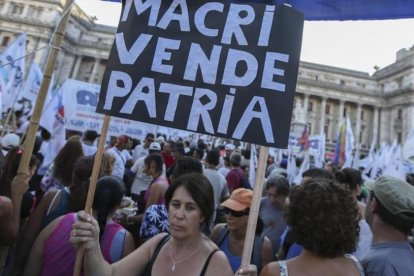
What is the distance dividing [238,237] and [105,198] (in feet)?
3.00

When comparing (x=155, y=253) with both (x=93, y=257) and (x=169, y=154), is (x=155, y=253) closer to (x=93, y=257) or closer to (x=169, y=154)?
(x=93, y=257)

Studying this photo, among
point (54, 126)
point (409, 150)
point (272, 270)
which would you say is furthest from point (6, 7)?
point (272, 270)

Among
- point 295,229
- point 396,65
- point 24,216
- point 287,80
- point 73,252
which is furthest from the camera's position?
point 396,65

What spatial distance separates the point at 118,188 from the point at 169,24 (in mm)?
1070

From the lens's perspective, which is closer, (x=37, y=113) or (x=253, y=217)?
(x=253, y=217)

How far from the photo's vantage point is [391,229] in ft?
5.65

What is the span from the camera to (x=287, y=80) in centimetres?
167

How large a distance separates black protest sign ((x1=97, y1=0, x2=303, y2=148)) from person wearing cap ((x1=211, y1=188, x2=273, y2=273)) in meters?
0.81

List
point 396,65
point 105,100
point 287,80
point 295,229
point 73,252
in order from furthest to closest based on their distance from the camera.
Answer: point 396,65 < point 73,252 < point 105,100 < point 287,80 < point 295,229

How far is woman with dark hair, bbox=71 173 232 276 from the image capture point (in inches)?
61.6

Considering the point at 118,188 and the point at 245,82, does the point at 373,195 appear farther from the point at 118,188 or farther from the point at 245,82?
the point at 118,188

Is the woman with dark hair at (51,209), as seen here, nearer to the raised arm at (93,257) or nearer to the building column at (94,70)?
the raised arm at (93,257)

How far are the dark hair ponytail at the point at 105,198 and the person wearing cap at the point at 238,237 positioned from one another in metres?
0.73

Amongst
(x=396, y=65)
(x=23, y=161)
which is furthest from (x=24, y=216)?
(x=396, y=65)
